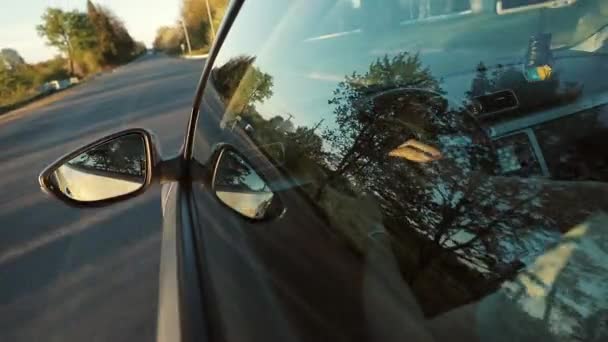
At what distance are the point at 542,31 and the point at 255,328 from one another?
0.85 meters

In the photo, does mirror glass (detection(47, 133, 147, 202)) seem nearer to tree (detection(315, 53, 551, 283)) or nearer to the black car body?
the black car body

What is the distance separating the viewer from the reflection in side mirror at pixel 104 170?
1.66m

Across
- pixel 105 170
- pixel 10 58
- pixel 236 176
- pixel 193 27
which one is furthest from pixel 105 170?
Result: pixel 193 27

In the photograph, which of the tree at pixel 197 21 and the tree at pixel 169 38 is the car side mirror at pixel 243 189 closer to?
the tree at pixel 197 21

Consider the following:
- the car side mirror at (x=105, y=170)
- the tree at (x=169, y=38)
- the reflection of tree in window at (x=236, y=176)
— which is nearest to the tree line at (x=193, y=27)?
the tree at (x=169, y=38)

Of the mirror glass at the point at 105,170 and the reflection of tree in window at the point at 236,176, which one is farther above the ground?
the reflection of tree in window at the point at 236,176

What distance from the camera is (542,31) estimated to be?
0.93 metres

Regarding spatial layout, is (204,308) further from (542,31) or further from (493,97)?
(542,31)

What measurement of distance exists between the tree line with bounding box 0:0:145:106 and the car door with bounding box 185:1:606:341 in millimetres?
27657

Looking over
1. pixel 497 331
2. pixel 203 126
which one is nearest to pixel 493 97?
pixel 497 331

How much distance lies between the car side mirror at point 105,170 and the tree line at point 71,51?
88.3ft

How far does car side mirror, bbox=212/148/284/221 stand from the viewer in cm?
116

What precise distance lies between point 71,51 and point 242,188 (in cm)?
5087

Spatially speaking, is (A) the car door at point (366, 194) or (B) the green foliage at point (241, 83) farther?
(B) the green foliage at point (241, 83)
